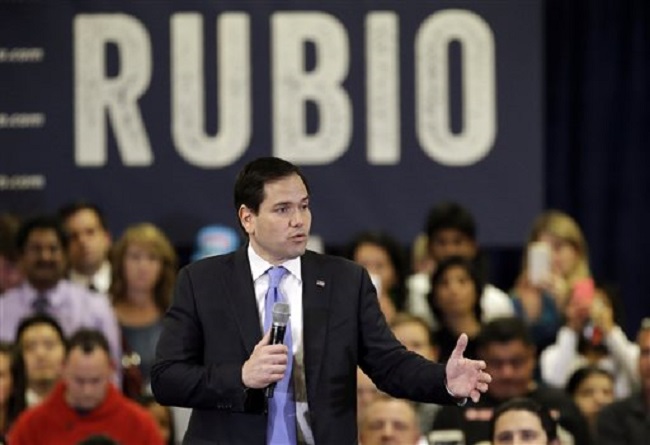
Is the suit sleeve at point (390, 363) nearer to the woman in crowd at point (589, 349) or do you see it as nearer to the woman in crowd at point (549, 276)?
the woman in crowd at point (589, 349)

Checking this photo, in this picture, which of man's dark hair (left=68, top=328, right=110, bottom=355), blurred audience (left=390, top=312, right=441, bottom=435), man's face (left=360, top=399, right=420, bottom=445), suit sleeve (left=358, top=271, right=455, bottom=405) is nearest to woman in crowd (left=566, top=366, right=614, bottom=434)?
blurred audience (left=390, top=312, right=441, bottom=435)

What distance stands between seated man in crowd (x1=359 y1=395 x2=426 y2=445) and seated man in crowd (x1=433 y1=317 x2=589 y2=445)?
226mm

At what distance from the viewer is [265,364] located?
4348 mm

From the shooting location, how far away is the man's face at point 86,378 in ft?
23.3

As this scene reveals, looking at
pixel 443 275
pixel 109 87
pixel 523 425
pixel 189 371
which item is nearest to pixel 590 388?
pixel 443 275

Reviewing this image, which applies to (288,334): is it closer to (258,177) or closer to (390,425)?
(258,177)

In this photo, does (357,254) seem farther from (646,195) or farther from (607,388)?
(646,195)

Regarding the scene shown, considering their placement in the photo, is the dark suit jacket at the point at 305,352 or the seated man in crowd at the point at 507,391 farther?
the seated man in crowd at the point at 507,391

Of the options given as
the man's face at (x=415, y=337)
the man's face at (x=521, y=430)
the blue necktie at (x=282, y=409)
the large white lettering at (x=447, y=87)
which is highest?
the large white lettering at (x=447, y=87)

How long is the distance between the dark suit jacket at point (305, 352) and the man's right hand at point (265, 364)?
0.51ft

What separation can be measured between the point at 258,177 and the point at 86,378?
104 inches

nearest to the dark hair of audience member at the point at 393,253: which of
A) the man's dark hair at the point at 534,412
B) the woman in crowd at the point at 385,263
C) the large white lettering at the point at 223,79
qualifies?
the woman in crowd at the point at 385,263

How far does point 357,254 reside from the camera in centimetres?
802

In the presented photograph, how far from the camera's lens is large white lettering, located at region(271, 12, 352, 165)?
8.84 metres
